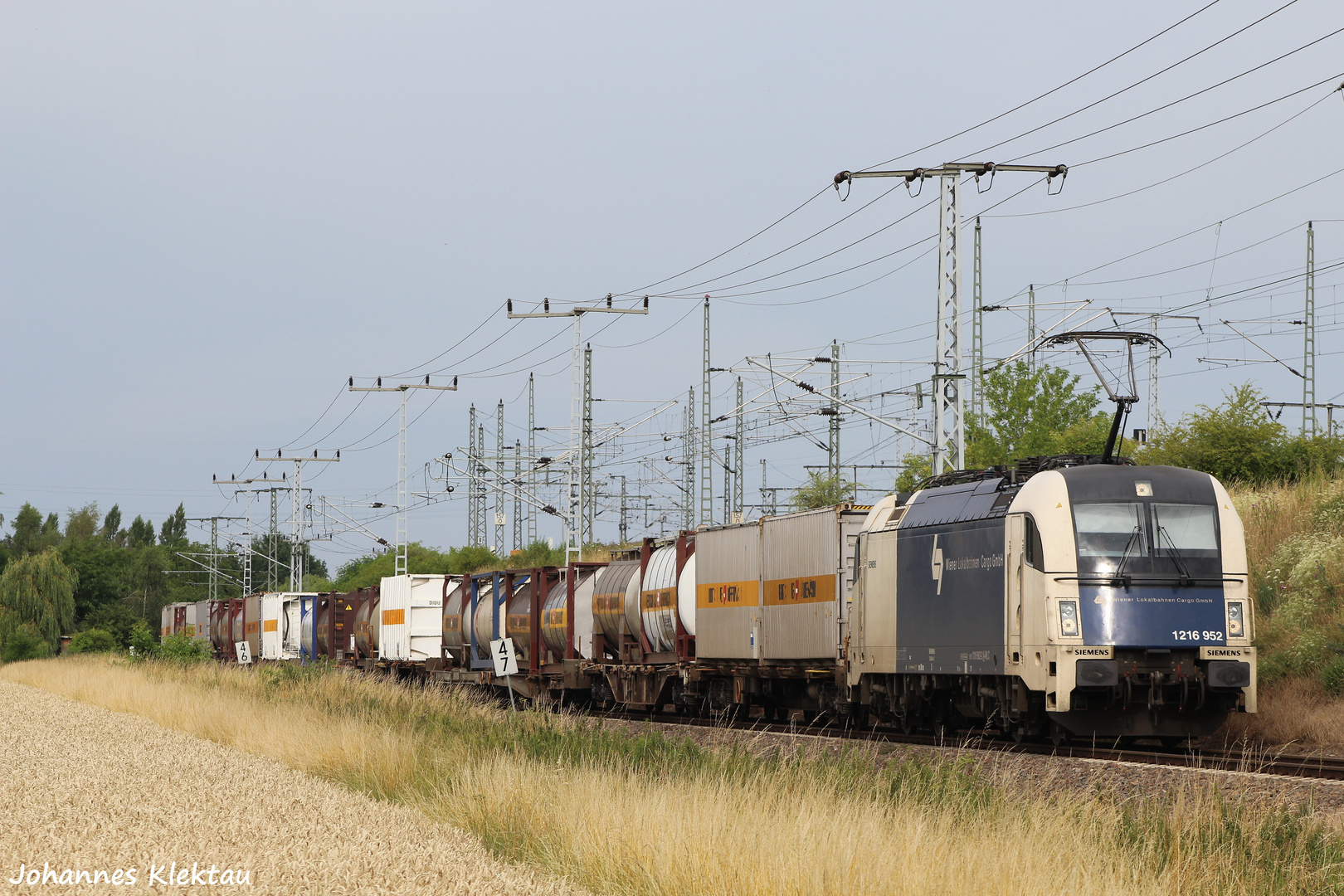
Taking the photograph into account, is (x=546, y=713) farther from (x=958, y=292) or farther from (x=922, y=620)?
(x=958, y=292)

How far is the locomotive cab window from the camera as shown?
56.1ft

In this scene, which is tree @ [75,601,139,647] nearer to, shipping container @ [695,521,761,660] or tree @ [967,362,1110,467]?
tree @ [967,362,1110,467]

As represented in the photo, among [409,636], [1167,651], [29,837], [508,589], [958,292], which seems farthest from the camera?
[409,636]

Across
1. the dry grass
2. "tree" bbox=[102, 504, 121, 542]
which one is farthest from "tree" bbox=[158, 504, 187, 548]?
the dry grass

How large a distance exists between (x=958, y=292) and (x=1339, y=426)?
652 inches

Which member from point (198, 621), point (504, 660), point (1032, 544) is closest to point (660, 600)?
point (504, 660)

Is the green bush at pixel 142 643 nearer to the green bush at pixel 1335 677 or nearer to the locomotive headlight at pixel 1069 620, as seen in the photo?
the green bush at pixel 1335 677

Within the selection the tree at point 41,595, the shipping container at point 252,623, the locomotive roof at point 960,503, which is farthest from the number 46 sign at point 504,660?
the tree at point 41,595

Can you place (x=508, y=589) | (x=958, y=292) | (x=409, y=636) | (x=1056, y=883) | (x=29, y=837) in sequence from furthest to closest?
(x=409, y=636) < (x=508, y=589) < (x=958, y=292) < (x=29, y=837) < (x=1056, y=883)

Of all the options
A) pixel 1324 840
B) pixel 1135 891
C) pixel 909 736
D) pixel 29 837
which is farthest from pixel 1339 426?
pixel 29 837

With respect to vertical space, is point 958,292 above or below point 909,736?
above

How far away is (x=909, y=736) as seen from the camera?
20.5 meters

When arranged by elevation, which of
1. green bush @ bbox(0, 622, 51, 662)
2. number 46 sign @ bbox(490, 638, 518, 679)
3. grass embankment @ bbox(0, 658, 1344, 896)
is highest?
number 46 sign @ bbox(490, 638, 518, 679)
